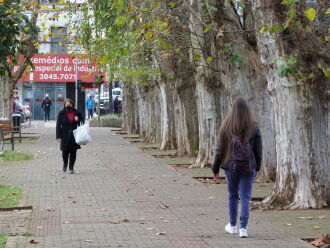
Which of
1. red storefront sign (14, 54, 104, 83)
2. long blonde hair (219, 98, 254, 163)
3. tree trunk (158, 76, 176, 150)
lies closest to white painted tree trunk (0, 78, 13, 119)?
tree trunk (158, 76, 176, 150)

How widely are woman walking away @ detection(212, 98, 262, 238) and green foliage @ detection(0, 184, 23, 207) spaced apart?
416 centimetres

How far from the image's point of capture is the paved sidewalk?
9680mm

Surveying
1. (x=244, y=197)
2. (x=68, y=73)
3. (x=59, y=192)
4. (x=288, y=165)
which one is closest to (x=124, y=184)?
(x=59, y=192)

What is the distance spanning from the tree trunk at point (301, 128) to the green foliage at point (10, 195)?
406cm

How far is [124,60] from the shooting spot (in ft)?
102

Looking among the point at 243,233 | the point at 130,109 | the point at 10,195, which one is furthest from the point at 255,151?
the point at 130,109

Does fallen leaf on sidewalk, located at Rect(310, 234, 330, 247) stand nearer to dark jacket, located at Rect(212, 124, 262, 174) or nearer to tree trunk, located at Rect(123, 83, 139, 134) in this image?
dark jacket, located at Rect(212, 124, 262, 174)

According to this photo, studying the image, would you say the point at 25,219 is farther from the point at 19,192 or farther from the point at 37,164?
the point at 37,164

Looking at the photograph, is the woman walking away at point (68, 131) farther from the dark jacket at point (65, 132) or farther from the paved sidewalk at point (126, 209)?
the paved sidewalk at point (126, 209)

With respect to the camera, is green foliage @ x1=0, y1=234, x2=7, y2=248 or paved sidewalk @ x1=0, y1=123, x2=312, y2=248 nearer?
green foliage @ x1=0, y1=234, x2=7, y2=248

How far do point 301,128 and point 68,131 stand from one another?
25.5 ft

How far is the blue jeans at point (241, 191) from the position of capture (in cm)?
991

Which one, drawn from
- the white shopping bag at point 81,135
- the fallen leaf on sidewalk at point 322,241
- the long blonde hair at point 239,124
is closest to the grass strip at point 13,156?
the white shopping bag at point 81,135

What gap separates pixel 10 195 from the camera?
558 inches
